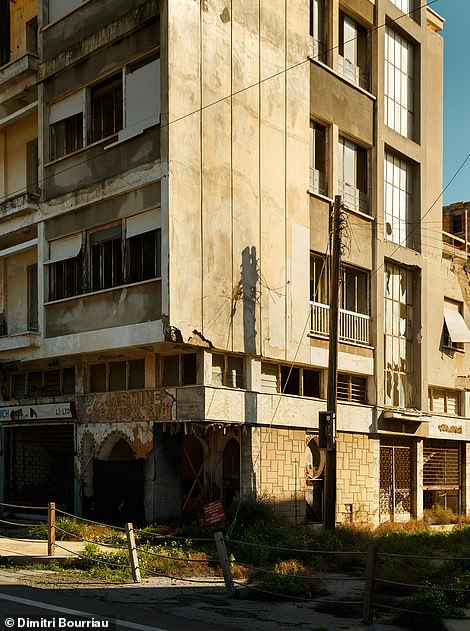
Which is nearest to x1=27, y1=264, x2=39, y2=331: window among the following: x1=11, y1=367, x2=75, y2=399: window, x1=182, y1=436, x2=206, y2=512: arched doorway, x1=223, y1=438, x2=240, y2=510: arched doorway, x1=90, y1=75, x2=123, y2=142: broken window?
x1=11, y1=367, x2=75, y2=399: window

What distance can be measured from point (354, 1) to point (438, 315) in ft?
33.0

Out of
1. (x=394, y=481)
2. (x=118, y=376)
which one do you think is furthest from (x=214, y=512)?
(x=394, y=481)

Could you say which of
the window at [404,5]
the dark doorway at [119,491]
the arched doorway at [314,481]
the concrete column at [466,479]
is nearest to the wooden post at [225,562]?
the dark doorway at [119,491]

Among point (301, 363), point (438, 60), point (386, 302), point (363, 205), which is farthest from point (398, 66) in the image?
point (301, 363)

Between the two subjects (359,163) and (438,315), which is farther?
(438,315)

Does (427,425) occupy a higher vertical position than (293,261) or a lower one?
lower

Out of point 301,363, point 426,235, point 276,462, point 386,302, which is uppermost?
point 426,235

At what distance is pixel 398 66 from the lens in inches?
1116

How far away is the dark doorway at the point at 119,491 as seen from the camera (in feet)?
69.0

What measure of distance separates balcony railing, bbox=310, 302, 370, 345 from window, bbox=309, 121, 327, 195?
326 cm

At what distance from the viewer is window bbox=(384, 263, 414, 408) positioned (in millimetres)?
26922

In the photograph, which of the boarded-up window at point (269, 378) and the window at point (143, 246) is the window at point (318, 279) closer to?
the boarded-up window at point (269, 378)

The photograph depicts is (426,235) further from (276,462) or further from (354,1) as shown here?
(276,462)

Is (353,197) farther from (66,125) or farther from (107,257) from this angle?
(66,125)
